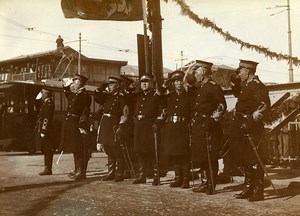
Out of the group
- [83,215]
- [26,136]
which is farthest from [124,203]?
[26,136]

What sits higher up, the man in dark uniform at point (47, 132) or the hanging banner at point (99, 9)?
the hanging banner at point (99, 9)

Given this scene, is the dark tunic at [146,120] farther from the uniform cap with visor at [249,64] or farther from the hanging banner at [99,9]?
the hanging banner at [99,9]

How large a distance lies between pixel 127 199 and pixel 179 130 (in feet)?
4.84

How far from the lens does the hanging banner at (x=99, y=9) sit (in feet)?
24.8

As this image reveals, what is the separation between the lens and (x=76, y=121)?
7473mm

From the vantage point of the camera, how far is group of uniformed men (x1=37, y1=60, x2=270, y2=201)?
525 cm

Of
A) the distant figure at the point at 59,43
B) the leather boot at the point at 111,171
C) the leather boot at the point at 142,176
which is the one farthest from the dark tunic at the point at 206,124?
the distant figure at the point at 59,43

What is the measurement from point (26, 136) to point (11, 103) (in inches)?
59.2

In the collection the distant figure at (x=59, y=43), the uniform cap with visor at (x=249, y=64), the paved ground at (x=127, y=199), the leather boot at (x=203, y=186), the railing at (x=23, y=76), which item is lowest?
the paved ground at (x=127, y=199)

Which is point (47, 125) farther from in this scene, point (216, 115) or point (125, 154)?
point (216, 115)

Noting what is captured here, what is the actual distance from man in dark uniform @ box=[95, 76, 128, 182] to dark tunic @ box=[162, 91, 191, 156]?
1107 millimetres

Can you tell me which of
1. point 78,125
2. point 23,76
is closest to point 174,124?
point 78,125

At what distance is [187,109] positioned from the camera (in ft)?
20.4

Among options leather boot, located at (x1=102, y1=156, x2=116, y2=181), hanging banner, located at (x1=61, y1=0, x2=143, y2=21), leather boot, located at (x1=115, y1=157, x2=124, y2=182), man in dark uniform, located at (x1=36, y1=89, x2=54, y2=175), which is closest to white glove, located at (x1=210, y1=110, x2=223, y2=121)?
leather boot, located at (x1=115, y1=157, x2=124, y2=182)
